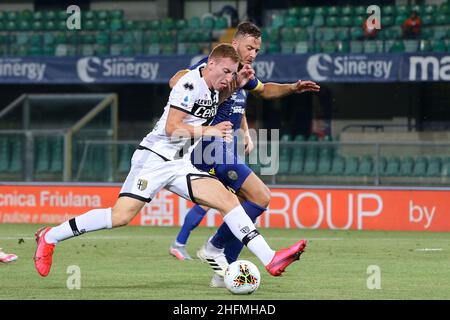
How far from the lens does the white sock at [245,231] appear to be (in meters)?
8.98

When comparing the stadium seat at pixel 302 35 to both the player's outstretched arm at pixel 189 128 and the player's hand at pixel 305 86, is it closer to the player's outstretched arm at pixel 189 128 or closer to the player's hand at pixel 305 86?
the player's hand at pixel 305 86

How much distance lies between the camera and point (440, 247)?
1434cm

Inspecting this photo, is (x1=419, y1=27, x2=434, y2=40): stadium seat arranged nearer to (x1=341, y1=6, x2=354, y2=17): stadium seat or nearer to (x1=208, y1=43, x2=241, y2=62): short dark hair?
(x1=341, y1=6, x2=354, y2=17): stadium seat

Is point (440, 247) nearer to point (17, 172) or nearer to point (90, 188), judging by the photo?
point (90, 188)

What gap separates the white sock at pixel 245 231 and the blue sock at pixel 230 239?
498mm

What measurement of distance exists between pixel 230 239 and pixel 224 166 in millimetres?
635

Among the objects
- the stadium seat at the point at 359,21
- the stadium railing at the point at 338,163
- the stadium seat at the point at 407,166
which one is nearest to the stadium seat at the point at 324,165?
the stadium railing at the point at 338,163

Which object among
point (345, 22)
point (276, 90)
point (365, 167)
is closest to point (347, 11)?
point (345, 22)

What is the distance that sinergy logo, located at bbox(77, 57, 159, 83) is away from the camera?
24.0 meters

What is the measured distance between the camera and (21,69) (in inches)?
961

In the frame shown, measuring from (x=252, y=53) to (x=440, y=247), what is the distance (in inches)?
205

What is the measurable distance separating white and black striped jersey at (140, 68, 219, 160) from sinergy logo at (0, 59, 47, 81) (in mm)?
15346

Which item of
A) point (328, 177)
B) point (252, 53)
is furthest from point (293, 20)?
point (252, 53)
